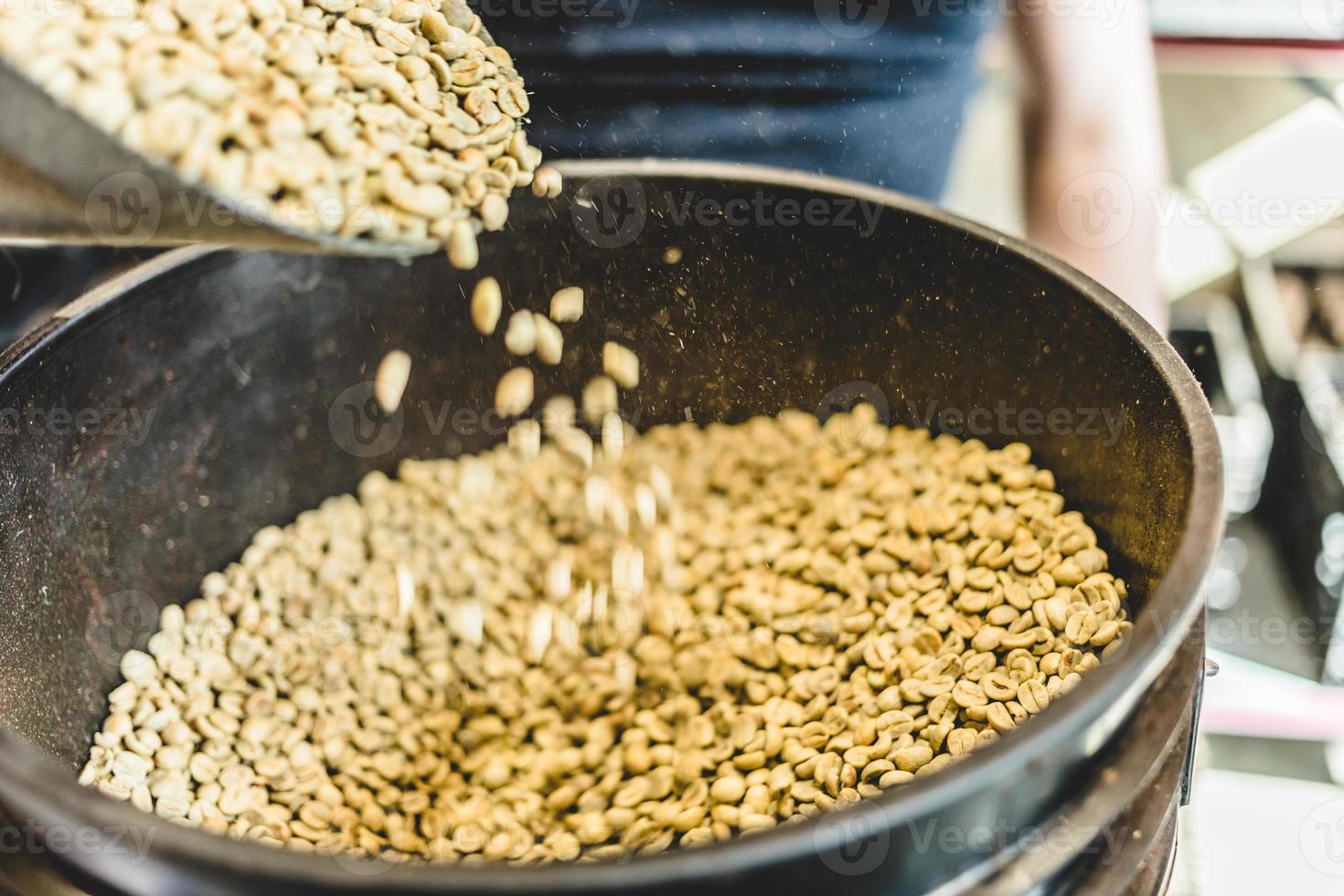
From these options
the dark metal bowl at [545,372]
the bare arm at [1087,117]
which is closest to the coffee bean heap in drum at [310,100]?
the dark metal bowl at [545,372]

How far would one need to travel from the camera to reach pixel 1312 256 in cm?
188

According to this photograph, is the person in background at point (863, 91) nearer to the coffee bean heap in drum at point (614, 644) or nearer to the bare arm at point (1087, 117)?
the bare arm at point (1087, 117)

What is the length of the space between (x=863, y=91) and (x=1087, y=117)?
0.29 m

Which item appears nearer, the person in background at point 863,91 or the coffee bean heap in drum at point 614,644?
the coffee bean heap in drum at point 614,644

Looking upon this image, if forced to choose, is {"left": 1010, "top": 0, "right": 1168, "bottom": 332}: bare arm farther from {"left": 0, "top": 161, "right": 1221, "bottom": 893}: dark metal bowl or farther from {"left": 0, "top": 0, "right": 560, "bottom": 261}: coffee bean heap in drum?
{"left": 0, "top": 0, "right": 560, "bottom": 261}: coffee bean heap in drum

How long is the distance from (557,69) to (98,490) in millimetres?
689

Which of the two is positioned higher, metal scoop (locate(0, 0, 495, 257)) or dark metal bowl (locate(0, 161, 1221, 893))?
metal scoop (locate(0, 0, 495, 257))

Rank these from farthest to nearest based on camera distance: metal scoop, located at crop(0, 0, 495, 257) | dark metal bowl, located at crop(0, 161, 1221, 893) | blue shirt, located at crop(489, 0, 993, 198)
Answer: blue shirt, located at crop(489, 0, 993, 198), dark metal bowl, located at crop(0, 161, 1221, 893), metal scoop, located at crop(0, 0, 495, 257)

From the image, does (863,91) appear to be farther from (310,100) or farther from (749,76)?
(310,100)

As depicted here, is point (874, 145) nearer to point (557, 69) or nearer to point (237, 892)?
point (557, 69)

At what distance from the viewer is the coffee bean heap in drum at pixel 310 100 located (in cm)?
69

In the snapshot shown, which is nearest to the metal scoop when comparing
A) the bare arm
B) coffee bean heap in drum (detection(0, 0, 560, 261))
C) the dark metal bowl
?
coffee bean heap in drum (detection(0, 0, 560, 261))

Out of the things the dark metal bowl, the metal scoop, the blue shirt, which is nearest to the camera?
the metal scoop

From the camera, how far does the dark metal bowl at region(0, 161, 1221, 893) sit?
927mm
